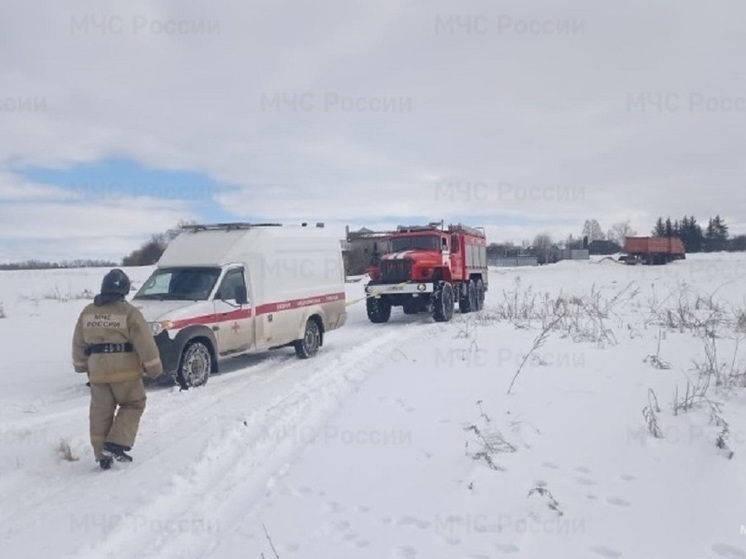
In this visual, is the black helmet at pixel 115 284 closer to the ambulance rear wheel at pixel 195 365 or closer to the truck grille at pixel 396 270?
the ambulance rear wheel at pixel 195 365

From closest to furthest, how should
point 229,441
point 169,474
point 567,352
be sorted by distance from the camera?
1. point 169,474
2. point 229,441
3. point 567,352

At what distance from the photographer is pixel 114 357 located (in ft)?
18.8

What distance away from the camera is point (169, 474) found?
5270 millimetres

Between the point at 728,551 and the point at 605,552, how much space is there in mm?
754

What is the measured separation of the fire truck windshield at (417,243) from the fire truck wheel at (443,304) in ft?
4.56

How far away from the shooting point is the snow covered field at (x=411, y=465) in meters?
4.00

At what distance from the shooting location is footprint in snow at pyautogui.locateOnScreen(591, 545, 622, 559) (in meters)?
3.69

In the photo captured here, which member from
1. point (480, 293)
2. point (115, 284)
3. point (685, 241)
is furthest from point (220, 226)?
point (685, 241)

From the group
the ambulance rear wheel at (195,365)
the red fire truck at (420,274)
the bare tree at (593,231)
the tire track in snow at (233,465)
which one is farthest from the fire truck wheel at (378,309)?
the bare tree at (593,231)

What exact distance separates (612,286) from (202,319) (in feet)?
84.8

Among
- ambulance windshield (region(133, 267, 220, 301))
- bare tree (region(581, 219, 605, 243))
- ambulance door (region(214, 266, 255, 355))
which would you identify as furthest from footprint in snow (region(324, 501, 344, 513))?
bare tree (region(581, 219, 605, 243))

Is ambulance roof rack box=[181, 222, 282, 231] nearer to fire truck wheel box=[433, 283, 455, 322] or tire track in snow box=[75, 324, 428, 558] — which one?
tire track in snow box=[75, 324, 428, 558]

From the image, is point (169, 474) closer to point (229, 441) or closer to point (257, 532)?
point (229, 441)

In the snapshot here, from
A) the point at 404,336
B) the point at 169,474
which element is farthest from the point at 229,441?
the point at 404,336
